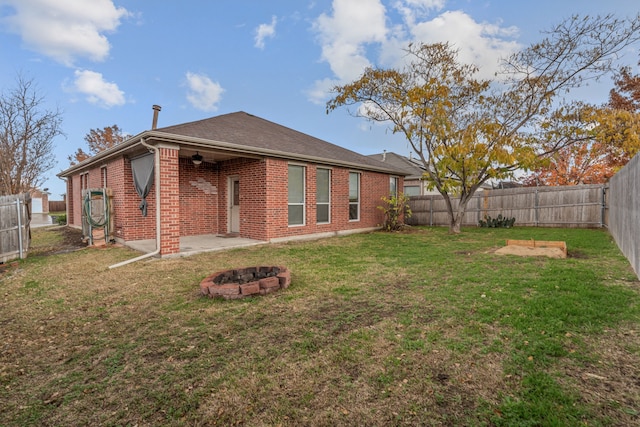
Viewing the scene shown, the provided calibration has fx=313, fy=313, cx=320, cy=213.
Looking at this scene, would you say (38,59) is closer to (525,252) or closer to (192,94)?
(192,94)

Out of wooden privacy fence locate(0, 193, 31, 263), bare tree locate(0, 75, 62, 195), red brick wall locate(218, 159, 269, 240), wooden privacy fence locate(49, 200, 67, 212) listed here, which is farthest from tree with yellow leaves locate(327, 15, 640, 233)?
wooden privacy fence locate(49, 200, 67, 212)

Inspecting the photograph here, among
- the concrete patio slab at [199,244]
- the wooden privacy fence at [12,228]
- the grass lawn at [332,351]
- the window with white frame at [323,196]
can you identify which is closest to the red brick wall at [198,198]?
the concrete patio slab at [199,244]

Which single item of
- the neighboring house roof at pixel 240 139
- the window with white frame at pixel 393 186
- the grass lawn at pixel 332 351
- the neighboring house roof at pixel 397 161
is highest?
the neighboring house roof at pixel 397 161

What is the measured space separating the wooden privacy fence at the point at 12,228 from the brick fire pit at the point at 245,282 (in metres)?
5.79

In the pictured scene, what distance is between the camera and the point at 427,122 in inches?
417

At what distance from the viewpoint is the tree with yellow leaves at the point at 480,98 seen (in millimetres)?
9547

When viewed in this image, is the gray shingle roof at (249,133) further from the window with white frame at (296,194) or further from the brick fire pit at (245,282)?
the brick fire pit at (245,282)

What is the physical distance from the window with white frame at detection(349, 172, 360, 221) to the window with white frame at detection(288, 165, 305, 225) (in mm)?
2496

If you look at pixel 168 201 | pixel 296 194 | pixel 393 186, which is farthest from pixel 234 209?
pixel 393 186

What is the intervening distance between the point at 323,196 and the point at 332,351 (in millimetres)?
8170

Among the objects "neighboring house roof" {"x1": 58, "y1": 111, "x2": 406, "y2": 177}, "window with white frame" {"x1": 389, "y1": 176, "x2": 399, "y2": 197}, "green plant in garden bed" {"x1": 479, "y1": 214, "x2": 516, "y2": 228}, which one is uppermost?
"neighboring house roof" {"x1": 58, "y1": 111, "x2": 406, "y2": 177}

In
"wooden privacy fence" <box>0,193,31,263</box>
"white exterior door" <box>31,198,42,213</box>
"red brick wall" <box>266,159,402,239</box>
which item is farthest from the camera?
"white exterior door" <box>31,198,42,213</box>

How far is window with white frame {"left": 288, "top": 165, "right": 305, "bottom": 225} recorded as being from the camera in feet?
31.6

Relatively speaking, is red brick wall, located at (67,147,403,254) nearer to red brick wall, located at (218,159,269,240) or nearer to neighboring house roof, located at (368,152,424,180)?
red brick wall, located at (218,159,269,240)
